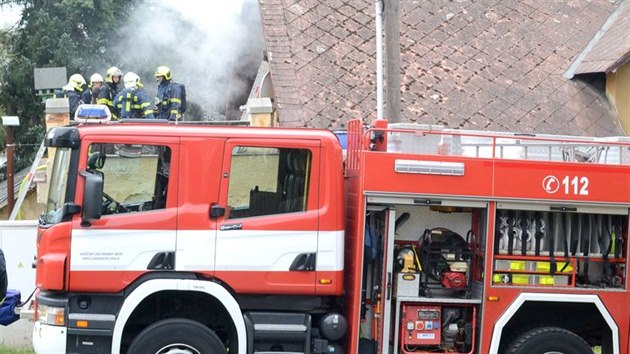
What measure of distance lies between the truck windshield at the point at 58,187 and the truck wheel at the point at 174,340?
1.16 meters

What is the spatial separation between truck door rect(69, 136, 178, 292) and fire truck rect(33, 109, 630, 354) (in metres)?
0.01

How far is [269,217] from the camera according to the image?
7.62 metres

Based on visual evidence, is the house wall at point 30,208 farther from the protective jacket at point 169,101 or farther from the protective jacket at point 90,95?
the protective jacket at point 169,101

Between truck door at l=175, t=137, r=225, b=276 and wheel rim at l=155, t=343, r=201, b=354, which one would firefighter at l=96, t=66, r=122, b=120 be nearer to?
truck door at l=175, t=137, r=225, b=276

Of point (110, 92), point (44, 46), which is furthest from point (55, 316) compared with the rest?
point (44, 46)

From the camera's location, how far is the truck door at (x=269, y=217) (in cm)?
753

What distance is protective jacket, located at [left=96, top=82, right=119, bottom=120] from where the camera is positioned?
13.3 metres

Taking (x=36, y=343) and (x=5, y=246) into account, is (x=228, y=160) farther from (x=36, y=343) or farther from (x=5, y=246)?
(x=5, y=246)

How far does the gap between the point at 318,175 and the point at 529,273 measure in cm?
198

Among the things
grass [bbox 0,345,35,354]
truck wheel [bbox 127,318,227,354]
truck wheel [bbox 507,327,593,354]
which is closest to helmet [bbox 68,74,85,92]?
grass [bbox 0,345,35,354]

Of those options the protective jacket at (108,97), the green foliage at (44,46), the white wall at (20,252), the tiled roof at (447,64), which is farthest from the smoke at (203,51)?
the white wall at (20,252)

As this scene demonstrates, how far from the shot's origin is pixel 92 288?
7375 mm

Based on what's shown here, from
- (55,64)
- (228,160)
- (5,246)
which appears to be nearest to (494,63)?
(5,246)

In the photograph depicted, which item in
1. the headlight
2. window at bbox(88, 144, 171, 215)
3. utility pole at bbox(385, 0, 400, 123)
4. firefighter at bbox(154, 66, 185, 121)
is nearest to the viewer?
the headlight
